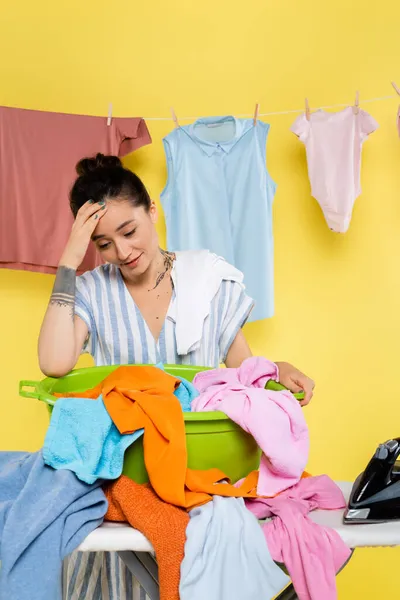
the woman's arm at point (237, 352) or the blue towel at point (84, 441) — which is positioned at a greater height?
the woman's arm at point (237, 352)

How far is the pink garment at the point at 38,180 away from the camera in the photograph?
261 cm

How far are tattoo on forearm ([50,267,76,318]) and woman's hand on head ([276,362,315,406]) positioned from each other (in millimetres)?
522

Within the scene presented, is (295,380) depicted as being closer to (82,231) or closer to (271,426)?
(271,426)

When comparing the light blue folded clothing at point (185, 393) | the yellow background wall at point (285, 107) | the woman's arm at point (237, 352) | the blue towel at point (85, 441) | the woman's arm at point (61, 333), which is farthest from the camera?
the yellow background wall at point (285, 107)

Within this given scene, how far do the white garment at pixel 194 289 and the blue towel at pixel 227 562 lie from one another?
697 millimetres

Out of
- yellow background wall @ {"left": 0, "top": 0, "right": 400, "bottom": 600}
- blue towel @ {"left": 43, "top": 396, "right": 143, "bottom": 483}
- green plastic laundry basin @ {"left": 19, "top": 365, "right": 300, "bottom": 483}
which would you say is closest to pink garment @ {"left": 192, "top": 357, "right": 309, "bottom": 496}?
green plastic laundry basin @ {"left": 19, "top": 365, "right": 300, "bottom": 483}

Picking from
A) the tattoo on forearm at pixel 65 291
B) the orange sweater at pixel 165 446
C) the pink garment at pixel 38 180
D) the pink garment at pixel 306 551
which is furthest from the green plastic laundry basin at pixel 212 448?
the pink garment at pixel 38 180

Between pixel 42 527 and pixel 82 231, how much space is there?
2.58 ft

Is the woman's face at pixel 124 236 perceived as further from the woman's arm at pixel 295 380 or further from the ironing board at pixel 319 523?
the ironing board at pixel 319 523

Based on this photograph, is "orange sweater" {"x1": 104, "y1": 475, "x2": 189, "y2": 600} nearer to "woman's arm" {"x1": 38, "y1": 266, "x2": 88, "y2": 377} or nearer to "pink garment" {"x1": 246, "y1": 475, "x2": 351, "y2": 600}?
"pink garment" {"x1": 246, "y1": 475, "x2": 351, "y2": 600}

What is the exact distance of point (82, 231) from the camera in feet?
5.41

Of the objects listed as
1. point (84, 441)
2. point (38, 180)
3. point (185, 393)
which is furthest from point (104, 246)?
point (38, 180)

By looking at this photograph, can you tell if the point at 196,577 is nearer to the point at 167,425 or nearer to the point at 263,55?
the point at 167,425

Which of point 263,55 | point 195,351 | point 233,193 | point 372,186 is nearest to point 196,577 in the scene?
point 195,351
